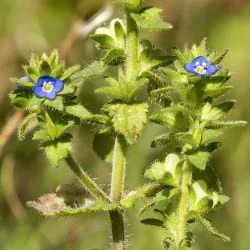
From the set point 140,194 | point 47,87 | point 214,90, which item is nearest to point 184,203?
point 140,194

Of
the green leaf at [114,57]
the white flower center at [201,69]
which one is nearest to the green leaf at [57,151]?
the green leaf at [114,57]

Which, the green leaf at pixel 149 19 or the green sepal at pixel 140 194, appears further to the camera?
the green sepal at pixel 140 194

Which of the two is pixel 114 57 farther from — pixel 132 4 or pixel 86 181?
pixel 86 181

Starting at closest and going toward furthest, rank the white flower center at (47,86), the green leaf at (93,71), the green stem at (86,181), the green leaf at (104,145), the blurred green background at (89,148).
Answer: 1. the white flower center at (47,86)
2. the green leaf at (93,71)
3. the green stem at (86,181)
4. the green leaf at (104,145)
5. the blurred green background at (89,148)

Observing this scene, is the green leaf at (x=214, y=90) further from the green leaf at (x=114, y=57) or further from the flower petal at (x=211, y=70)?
the green leaf at (x=114, y=57)

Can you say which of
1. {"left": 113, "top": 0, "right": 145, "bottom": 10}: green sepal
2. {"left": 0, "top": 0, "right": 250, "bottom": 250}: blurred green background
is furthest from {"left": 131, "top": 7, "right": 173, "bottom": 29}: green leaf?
{"left": 0, "top": 0, "right": 250, "bottom": 250}: blurred green background

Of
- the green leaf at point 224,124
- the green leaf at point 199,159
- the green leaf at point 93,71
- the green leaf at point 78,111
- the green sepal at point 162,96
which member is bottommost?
the green leaf at point 199,159

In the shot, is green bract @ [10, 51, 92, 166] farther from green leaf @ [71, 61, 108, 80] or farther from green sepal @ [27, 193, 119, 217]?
green sepal @ [27, 193, 119, 217]
